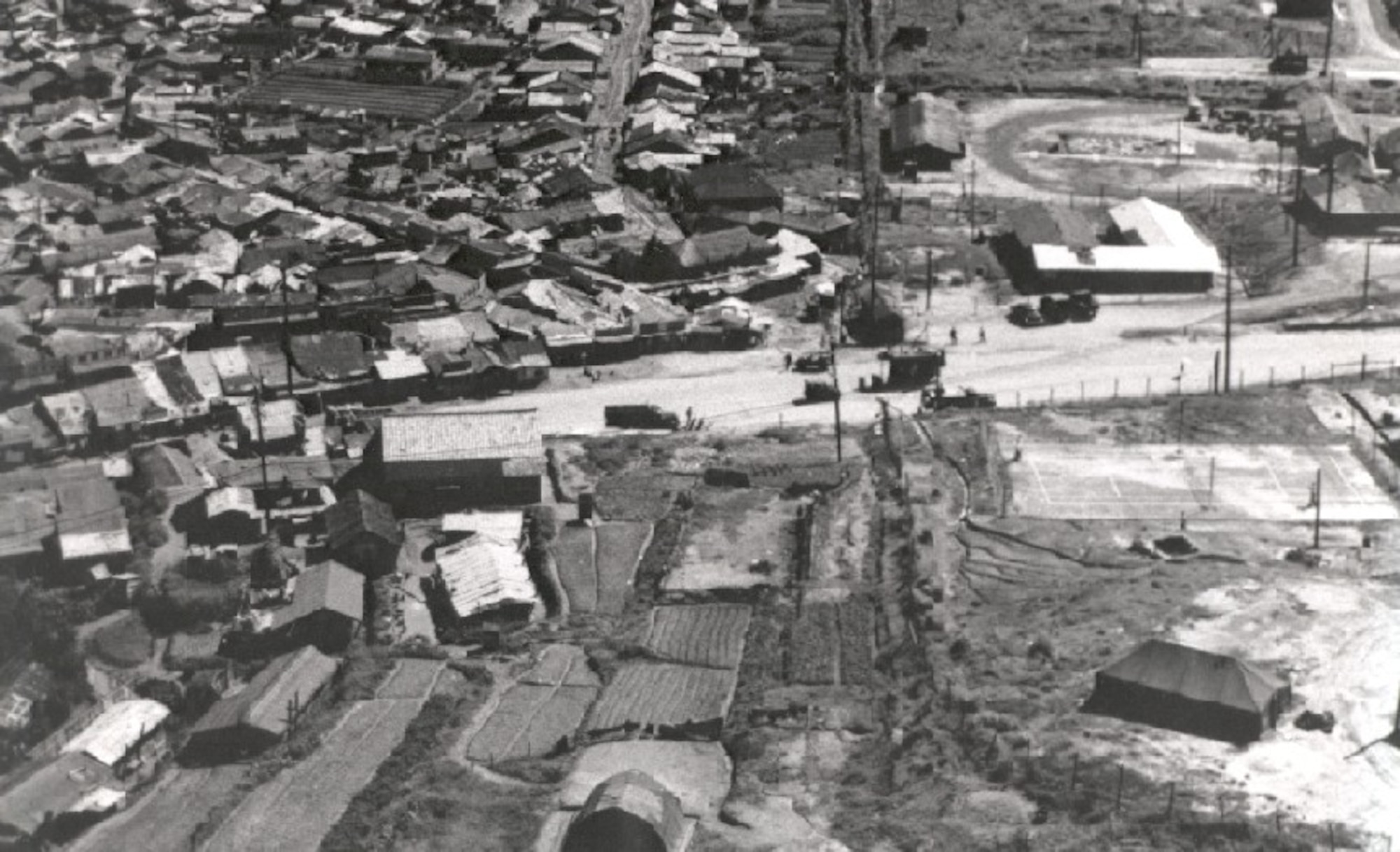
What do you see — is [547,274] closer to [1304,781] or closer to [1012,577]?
[1012,577]

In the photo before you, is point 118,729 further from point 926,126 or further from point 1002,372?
point 926,126

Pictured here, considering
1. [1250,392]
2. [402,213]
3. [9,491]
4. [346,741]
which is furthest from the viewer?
[402,213]

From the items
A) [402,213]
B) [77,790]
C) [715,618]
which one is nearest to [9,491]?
[77,790]

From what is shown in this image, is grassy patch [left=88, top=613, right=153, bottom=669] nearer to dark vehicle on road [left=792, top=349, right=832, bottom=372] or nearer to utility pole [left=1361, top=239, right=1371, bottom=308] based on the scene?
dark vehicle on road [left=792, top=349, right=832, bottom=372]

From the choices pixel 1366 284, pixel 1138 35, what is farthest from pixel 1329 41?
pixel 1366 284

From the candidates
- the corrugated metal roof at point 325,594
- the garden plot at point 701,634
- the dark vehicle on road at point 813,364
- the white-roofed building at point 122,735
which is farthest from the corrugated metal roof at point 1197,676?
the dark vehicle on road at point 813,364

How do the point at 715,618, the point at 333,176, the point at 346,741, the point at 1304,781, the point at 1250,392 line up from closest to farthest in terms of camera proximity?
the point at 1304,781
the point at 346,741
the point at 715,618
the point at 1250,392
the point at 333,176

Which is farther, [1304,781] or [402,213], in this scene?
[402,213]
